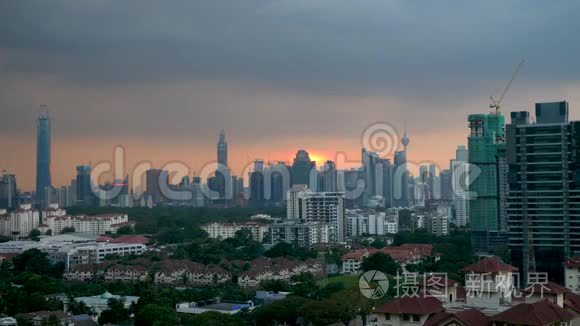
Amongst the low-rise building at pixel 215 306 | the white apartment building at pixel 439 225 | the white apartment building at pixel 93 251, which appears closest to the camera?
the low-rise building at pixel 215 306

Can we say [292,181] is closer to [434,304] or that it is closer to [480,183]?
[480,183]

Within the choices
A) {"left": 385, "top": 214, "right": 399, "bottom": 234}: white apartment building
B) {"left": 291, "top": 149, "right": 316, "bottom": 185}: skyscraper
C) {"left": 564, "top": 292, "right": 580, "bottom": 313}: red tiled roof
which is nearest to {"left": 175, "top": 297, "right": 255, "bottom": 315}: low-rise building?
{"left": 564, "top": 292, "right": 580, "bottom": 313}: red tiled roof

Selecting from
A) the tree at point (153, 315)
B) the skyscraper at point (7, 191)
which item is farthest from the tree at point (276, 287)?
the skyscraper at point (7, 191)

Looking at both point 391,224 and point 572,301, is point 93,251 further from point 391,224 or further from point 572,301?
point 572,301

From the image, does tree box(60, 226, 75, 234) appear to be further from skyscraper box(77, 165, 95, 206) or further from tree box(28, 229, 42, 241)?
skyscraper box(77, 165, 95, 206)

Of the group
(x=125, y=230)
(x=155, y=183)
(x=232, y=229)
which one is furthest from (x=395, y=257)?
(x=155, y=183)

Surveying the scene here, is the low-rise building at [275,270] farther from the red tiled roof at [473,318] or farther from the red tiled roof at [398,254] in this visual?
the red tiled roof at [473,318]

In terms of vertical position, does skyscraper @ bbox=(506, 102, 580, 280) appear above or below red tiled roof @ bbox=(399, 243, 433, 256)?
above
